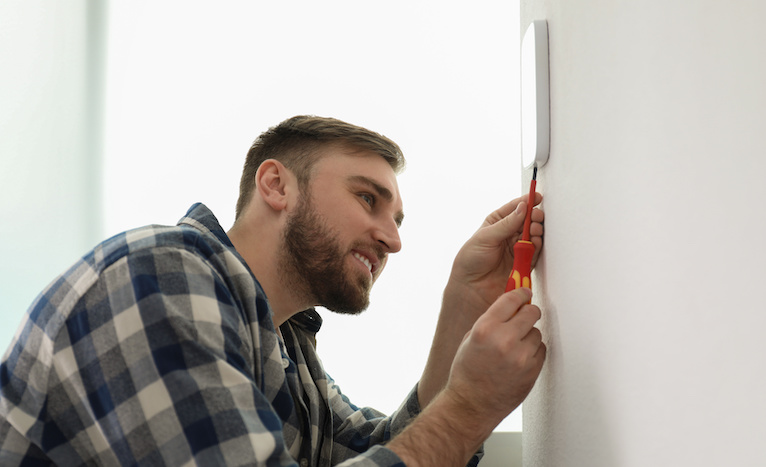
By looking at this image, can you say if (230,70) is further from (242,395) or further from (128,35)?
(242,395)

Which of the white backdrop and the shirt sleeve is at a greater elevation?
the white backdrop

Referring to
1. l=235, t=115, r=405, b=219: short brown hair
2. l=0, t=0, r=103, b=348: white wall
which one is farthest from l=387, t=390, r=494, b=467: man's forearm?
l=0, t=0, r=103, b=348: white wall

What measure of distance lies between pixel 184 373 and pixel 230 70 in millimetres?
1015

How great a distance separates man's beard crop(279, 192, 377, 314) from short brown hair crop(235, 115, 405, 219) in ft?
0.22

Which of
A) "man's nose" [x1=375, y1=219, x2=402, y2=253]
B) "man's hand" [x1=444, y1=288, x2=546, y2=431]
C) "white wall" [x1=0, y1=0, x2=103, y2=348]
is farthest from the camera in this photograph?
"white wall" [x1=0, y1=0, x2=103, y2=348]

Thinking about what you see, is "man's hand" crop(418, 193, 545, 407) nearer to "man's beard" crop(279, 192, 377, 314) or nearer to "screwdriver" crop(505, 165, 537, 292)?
"screwdriver" crop(505, 165, 537, 292)

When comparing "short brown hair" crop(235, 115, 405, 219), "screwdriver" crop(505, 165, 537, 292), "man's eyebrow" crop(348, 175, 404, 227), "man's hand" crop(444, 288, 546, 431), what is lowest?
"man's hand" crop(444, 288, 546, 431)

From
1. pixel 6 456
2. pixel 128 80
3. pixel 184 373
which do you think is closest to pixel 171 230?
pixel 184 373

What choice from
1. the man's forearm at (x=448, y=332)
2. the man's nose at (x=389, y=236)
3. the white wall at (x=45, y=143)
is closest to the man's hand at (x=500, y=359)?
the man's forearm at (x=448, y=332)

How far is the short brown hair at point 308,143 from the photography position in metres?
1.07

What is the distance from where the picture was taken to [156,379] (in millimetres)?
582

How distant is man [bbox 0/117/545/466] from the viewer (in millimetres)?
582

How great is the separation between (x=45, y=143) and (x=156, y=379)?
1.06m

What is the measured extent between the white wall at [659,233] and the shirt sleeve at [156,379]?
322 millimetres
